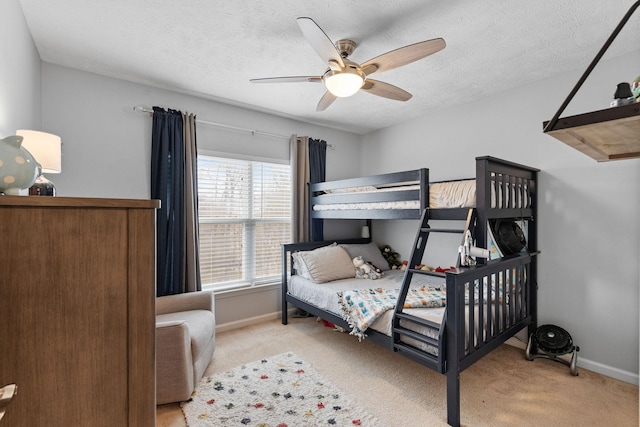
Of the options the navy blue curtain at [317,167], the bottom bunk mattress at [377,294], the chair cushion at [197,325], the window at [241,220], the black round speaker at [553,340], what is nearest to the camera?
the bottom bunk mattress at [377,294]

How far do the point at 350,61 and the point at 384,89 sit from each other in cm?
43

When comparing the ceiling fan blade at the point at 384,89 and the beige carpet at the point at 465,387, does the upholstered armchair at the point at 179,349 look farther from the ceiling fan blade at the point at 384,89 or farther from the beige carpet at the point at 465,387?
the ceiling fan blade at the point at 384,89

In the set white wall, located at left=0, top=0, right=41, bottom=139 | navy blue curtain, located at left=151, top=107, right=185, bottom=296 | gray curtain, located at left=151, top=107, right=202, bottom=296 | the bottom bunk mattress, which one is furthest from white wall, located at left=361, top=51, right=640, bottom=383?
white wall, located at left=0, top=0, right=41, bottom=139

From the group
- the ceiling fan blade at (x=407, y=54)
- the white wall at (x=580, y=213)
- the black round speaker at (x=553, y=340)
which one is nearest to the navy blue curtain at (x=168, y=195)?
the ceiling fan blade at (x=407, y=54)

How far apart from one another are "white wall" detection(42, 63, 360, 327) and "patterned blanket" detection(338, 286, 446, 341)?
1386 millimetres

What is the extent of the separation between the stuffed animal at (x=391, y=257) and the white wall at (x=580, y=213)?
1.38 m

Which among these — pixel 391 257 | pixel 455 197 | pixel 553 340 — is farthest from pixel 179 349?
pixel 553 340

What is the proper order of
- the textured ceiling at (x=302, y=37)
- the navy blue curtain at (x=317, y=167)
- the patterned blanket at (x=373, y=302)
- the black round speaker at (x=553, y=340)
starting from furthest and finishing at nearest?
the navy blue curtain at (x=317, y=167) → the black round speaker at (x=553, y=340) → the patterned blanket at (x=373, y=302) → the textured ceiling at (x=302, y=37)

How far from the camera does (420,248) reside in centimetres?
235

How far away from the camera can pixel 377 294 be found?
2654 mm

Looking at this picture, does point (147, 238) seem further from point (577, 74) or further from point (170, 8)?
point (577, 74)

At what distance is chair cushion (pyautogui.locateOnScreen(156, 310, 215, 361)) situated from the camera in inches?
87.7

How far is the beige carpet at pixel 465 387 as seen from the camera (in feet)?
6.32

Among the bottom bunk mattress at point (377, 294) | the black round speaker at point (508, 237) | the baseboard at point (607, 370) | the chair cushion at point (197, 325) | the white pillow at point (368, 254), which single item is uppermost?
the black round speaker at point (508, 237)
